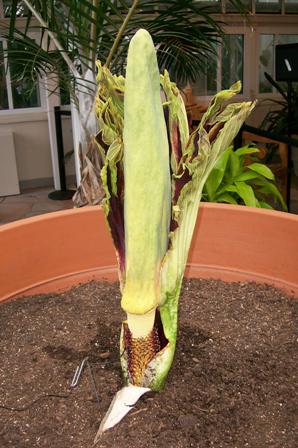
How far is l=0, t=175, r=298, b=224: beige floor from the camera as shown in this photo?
3.17 m

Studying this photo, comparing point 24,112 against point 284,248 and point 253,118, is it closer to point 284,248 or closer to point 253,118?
point 253,118

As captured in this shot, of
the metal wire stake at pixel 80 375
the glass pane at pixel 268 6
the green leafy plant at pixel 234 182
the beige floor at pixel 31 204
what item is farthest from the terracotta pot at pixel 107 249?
the glass pane at pixel 268 6

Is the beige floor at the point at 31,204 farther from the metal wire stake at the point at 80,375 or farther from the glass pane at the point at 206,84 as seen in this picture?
the metal wire stake at the point at 80,375

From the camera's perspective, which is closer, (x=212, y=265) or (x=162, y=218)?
(x=162, y=218)

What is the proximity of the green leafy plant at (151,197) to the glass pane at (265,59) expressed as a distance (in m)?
4.29

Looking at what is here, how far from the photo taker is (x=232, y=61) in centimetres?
447

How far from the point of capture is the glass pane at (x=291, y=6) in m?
4.44

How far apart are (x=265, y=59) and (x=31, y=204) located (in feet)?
8.67

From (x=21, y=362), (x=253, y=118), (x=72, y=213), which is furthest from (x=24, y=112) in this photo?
(x=21, y=362)

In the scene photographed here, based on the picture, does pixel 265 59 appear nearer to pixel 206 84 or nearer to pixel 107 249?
pixel 206 84

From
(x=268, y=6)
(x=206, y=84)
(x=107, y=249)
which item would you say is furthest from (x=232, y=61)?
(x=107, y=249)

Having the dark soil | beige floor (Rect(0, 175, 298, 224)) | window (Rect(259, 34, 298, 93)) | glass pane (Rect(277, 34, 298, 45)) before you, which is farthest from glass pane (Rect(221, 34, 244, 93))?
the dark soil

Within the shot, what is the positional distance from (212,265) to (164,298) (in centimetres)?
39

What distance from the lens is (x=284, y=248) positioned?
0.93 metres
